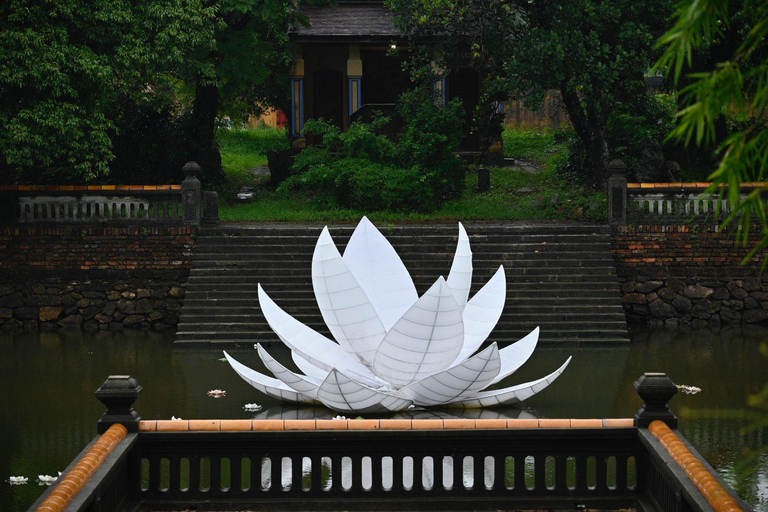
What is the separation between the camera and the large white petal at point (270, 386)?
10664mm

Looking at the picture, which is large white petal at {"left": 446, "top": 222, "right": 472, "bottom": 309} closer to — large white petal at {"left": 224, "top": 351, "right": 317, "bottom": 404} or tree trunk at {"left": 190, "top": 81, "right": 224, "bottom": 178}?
large white petal at {"left": 224, "top": 351, "right": 317, "bottom": 404}

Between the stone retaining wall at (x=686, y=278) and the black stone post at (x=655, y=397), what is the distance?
11.7 m

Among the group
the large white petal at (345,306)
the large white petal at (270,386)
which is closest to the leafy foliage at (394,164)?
the large white petal at (270,386)

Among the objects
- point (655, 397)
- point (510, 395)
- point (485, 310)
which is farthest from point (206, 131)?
point (655, 397)

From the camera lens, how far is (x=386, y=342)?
9.32 meters

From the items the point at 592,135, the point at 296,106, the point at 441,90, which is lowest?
the point at 592,135

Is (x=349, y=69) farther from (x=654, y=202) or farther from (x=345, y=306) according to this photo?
(x=345, y=306)

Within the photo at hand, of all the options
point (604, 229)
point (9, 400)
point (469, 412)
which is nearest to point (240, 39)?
point (604, 229)

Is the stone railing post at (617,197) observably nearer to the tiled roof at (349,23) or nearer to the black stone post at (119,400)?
the tiled roof at (349,23)

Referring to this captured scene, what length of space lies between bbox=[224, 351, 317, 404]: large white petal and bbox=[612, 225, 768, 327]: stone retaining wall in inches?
336

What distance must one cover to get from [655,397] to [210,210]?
13.2 meters

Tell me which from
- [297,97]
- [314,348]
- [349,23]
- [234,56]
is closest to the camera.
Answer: [314,348]

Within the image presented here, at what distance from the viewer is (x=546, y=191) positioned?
22.9 m

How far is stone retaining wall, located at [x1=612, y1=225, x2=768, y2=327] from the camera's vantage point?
17688 millimetres
